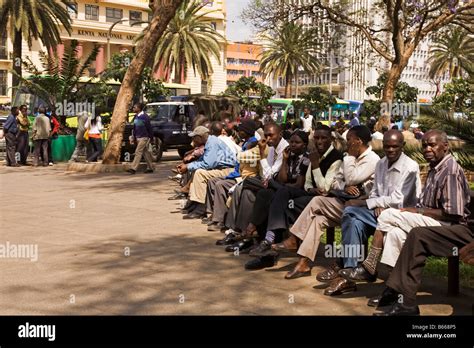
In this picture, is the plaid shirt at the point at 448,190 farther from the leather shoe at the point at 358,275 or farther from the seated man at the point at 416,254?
the leather shoe at the point at 358,275

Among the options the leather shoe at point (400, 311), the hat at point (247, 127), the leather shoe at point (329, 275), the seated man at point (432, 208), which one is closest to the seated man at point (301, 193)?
the leather shoe at point (329, 275)

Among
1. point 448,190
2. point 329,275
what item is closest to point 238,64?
point 329,275

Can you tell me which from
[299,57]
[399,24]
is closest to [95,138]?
[399,24]

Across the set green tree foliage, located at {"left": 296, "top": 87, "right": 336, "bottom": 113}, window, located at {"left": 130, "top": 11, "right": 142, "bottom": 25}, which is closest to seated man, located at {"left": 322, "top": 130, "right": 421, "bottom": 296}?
green tree foliage, located at {"left": 296, "top": 87, "right": 336, "bottom": 113}

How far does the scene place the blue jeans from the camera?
19.2ft

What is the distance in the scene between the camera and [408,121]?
7.07 m

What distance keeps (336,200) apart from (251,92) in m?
36.8

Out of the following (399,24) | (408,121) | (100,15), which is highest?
(100,15)

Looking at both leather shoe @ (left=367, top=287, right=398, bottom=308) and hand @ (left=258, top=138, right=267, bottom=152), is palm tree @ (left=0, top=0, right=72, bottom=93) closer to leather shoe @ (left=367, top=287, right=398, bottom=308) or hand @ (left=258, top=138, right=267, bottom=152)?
hand @ (left=258, top=138, right=267, bottom=152)

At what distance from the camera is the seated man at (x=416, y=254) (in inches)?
199

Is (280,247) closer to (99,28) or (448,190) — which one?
(448,190)

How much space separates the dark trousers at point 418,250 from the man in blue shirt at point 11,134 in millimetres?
16456
